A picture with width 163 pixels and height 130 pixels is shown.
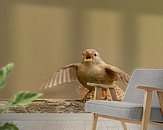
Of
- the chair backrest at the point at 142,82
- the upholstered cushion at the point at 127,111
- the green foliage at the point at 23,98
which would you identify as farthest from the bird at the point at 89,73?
the green foliage at the point at 23,98

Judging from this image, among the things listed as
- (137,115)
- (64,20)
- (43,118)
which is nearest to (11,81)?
(43,118)

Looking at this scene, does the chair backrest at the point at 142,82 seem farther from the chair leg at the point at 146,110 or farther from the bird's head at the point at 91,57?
the bird's head at the point at 91,57

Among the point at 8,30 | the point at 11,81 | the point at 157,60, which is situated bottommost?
the point at 11,81

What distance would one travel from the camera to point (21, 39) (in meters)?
4.66

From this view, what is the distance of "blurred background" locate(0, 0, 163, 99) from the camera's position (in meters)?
4.61

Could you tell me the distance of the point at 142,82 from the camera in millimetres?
3180

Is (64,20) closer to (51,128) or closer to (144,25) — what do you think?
(144,25)

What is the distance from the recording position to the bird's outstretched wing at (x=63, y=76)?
4.50m

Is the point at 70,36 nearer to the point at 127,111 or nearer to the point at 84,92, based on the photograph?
the point at 84,92

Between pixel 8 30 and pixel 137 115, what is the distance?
2.79 metres

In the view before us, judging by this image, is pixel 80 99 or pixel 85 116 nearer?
pixel 85 116

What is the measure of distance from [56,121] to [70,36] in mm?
1367

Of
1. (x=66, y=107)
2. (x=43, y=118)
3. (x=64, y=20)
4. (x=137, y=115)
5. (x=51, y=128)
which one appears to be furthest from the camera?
(x=64, y=20)

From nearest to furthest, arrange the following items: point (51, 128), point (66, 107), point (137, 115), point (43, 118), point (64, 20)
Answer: point (137, 115) → point (51, 128) → point (43, 118) → point (66, 107) → point (64, 20)
